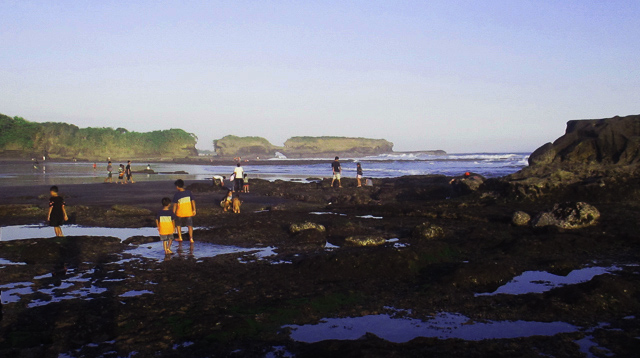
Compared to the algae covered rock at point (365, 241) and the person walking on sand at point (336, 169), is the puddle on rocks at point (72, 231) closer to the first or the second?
the algae covered rock at point (365, 241)

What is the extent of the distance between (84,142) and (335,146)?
93.0 meters

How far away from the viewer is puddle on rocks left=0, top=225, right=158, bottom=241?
1382 cm

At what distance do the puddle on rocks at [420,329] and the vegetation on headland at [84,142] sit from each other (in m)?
97.9

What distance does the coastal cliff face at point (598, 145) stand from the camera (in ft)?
60.2

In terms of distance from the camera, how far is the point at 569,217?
1314cm

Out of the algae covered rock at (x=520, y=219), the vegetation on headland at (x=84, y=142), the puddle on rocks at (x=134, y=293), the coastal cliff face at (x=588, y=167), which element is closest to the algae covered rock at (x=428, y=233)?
the algae covered rock at (x=520, y=219)

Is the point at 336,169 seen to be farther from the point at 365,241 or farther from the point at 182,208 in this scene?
the point at 365,241

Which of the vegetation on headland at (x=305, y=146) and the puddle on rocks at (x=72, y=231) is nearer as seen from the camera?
the puddle on rocks at (x=72, y=231)

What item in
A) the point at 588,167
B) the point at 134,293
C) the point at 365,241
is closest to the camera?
the point at 134,293

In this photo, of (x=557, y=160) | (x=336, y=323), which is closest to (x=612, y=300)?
(x=336, y=323)

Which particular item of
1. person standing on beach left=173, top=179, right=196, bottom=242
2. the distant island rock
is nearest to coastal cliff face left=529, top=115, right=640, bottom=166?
person standing on beach left=173, top=179, right=196, bottom=242

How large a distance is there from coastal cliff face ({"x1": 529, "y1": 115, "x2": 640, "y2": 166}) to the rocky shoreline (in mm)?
2907

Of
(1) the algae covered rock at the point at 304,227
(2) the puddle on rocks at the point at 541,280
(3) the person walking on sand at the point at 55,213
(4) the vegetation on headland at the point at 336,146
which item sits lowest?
(2) the puddle on rocks at the point at 541,280

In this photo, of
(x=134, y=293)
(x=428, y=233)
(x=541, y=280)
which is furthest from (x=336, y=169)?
(x=134, y=293)
